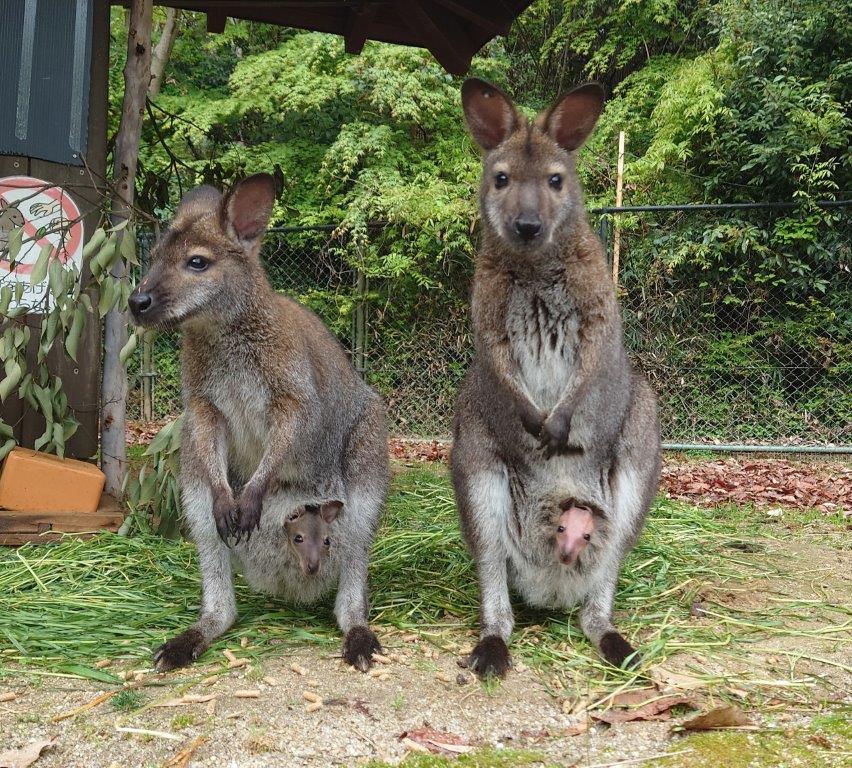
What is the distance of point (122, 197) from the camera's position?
14.8 feet

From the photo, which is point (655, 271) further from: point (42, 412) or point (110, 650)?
point (110, 650)

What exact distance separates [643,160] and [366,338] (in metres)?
3.85

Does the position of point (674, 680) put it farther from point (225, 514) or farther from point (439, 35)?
point (439, 35)

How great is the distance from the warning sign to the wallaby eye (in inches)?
57.3

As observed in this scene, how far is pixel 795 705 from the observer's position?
8.71 feet

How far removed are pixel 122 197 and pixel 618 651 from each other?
3.31 metres

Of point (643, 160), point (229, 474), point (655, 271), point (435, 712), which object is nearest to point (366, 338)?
point (655, 271)

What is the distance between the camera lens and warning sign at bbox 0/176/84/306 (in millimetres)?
4277

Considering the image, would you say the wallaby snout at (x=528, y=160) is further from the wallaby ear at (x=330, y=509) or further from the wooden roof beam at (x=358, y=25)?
the wooden roof beam at (x=358, y=25)

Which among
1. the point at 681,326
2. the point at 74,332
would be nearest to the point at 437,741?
the point at 74,332

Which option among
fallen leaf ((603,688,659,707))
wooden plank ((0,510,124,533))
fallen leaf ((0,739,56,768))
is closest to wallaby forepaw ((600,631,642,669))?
fallen leaf ((603,688,659,707))

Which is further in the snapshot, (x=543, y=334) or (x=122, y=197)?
(x=122, y=197)

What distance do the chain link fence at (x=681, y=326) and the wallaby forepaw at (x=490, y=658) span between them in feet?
16.9

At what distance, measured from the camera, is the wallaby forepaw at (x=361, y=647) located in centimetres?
289
